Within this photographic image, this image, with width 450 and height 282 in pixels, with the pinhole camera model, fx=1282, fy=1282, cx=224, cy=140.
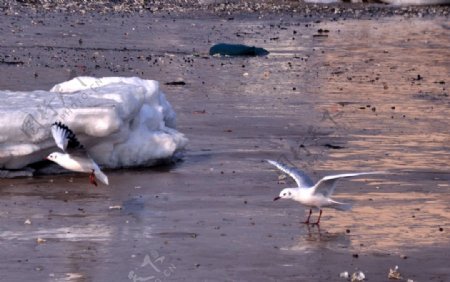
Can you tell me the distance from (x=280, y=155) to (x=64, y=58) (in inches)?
371

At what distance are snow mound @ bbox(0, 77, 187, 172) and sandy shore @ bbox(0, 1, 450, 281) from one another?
0.77 feet

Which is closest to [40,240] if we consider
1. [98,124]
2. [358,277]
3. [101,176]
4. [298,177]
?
[101,176]

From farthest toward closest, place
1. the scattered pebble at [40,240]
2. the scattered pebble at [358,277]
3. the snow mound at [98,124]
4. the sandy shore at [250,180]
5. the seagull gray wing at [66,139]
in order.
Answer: the snow mound at [98,124], the seagull gray wing at [66,139], the scattered pebble at [40,240], the sandy shore at [250,180], the scattered pebble at [358,277]

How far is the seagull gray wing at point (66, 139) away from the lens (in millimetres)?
10805

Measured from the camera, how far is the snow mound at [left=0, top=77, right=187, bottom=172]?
11.6 metres

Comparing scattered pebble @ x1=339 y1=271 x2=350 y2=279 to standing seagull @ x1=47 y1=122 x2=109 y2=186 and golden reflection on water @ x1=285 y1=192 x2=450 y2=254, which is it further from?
standing seagull @ x1=47 y1=122 x2=109 y2=186

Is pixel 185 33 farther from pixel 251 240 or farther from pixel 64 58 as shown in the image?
pixel 251 240

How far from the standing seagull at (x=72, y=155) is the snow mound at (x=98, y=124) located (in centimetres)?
64

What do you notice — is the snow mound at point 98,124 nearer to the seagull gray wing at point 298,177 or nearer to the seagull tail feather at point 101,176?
the seagull tail feather at point 101,176

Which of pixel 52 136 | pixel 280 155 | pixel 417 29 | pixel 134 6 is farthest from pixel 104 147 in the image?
pixel 134 6

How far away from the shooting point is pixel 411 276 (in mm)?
8539

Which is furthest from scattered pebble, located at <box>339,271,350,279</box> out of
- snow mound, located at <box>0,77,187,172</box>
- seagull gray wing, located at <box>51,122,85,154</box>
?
snow mound, located at <box>0,77,187,172</box>

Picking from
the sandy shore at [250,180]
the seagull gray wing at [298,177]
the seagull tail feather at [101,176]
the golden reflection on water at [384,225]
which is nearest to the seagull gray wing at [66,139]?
the seagull tail feather at [101,176]

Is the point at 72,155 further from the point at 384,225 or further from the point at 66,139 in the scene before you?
the point at 384,225
